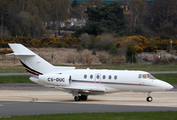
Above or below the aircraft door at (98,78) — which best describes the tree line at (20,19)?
above

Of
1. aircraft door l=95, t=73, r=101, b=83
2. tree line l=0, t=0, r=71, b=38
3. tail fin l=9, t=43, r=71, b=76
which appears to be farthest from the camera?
tree line l=0, t=0, r=71, b=38

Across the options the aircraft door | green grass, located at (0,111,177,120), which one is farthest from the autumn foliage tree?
green grass, located at (0,111,177,120)

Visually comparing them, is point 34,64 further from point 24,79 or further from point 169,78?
point 169,78

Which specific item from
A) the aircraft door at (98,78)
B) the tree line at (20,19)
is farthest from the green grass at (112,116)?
the tree line at (20,19)

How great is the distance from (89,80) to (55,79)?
8.13 ft

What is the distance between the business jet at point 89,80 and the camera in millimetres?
20391

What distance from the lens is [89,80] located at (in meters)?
21.0

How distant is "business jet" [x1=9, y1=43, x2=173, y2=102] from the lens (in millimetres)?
20391

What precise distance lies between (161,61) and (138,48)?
1120cm

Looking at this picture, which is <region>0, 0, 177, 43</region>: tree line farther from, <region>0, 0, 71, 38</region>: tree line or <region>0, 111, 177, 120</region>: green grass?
<region>0, 111, 177, 120</region>: green grass

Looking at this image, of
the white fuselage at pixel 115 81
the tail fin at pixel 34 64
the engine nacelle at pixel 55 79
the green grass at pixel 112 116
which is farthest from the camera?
the tail fin at pixel 34 64

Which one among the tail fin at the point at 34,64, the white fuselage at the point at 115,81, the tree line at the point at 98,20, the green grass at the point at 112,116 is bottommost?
the green grass at the point at 112,116

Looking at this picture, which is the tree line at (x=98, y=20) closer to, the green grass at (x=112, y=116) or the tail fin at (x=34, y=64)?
the tail fin at (x=34, y=64)

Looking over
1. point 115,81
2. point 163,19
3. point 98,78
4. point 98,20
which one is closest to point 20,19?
point 98,20
